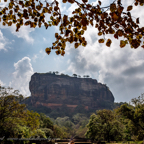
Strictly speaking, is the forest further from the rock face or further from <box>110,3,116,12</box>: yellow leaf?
the rock face

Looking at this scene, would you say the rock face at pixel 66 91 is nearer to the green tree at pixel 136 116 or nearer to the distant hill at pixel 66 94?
the distant hill at pixel 66 94

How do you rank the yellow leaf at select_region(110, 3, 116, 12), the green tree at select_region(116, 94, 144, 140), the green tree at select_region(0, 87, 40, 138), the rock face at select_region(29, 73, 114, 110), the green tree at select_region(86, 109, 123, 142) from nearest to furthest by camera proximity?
the yellow leaf at select_region(110, 3, 116, 12) < the green tree at select_region(0, 87, 40, 138) < the green tree at select_region(116, 94, 144, 140) < the green tree at select_region(86, 109, 123, 142) < the rock face at select_region(29, 73, 114, 110)

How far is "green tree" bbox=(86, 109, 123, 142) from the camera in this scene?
31469mm

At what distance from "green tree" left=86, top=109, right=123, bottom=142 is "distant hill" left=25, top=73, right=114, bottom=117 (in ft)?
281

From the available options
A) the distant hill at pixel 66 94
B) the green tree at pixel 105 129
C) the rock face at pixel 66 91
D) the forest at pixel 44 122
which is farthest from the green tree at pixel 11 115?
the rock face at pixel 66 91

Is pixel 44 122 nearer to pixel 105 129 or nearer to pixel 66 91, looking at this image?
pixel 105 129

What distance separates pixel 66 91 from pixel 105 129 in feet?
347

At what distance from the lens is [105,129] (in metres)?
32.2

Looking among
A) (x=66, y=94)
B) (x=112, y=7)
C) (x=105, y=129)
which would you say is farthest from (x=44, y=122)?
(x=66, y=94)

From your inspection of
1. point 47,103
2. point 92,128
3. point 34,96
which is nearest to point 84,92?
point 47,103

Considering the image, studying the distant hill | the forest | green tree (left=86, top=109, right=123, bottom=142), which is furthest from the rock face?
green tree (left=86, top=109, right=123, bottom=142)

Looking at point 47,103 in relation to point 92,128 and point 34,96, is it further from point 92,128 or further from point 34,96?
point 92,128

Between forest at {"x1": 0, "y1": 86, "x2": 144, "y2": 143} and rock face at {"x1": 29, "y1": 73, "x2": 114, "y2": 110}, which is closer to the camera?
forest at {"x1": 0, "y1": 86, "x2": 144, "y2": 143}

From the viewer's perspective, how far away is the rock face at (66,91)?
5114 inches
